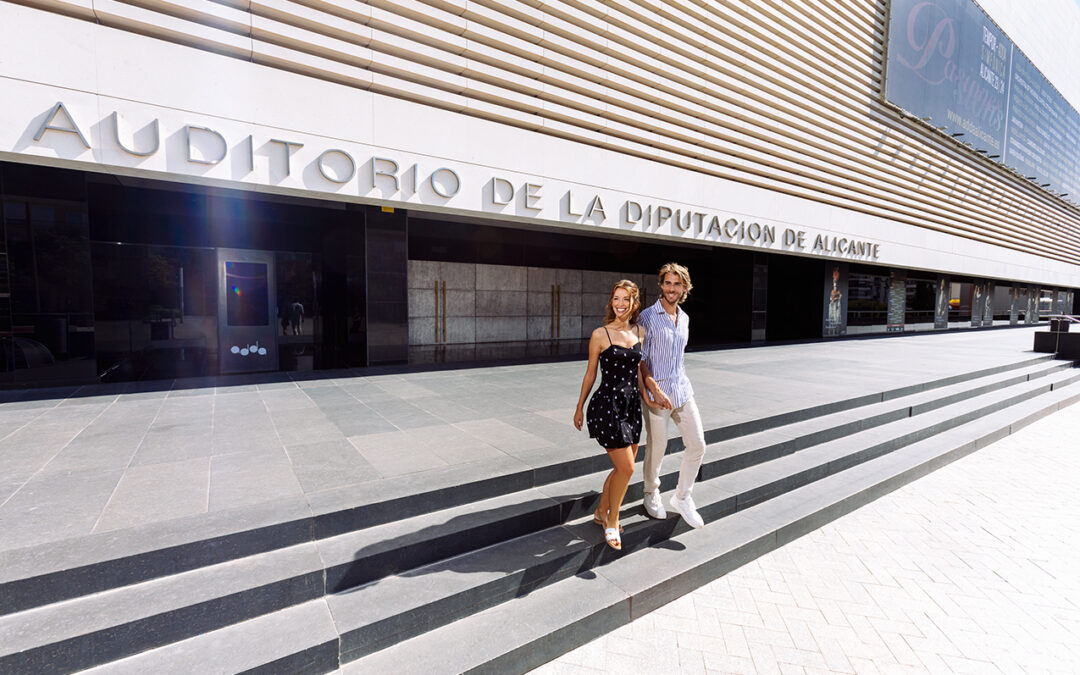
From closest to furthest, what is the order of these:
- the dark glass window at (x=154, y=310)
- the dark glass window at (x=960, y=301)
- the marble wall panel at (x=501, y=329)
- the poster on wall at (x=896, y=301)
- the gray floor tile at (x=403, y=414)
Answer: the gray floor tile at (x=403, y=414), the dark glass window at (x=154, y=310), the marble wall panel at (x=501, y=329), the poster on wall at (x=896, y=301), the dark glass window at (x=960, y=301)

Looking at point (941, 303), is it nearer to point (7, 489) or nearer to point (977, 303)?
point (977, 303)

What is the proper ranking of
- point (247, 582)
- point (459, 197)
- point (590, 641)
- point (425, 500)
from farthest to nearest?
point (459, 197) < point (425, 500) < point (590, 641) < point (247, 582)

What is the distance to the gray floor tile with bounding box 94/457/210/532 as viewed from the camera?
118 inches

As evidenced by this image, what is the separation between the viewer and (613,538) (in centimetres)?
338

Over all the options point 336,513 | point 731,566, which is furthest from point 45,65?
point 731,566

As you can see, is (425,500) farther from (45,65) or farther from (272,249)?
(272,249)

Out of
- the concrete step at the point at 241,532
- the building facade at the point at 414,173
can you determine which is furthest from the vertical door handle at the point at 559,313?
the concrete step at the point at 241,532

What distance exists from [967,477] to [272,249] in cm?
1219

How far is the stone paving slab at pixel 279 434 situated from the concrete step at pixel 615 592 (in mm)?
1094

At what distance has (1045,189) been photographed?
2894 cm

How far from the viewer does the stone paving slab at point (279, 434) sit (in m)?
3.31

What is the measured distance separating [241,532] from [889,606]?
4.19 metres

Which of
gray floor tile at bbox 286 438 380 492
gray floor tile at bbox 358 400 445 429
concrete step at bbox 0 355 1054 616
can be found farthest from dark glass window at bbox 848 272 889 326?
gray floor tile at bbox 286 438 380 492

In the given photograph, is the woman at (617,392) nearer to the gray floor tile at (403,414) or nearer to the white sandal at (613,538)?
the white sandal at (613,538)
